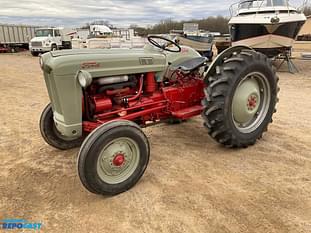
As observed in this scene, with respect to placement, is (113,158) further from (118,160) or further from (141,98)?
(141,98)

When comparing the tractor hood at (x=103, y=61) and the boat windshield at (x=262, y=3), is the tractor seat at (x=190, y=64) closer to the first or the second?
the tractor hood at (x=103, y=61)

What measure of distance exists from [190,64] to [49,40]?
18857 millimetres

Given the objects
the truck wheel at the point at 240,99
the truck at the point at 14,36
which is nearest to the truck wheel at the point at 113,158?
the truck wheel at the point at 240,99

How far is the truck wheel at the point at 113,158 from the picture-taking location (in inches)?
95.9

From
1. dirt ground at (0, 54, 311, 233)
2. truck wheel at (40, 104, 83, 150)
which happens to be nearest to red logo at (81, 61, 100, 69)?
truck wheel at (40, 104, 83, 150)

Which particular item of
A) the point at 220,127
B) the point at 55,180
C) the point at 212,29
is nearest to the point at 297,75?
the point at 220,127

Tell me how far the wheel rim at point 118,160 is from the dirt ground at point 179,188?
0.61 ft

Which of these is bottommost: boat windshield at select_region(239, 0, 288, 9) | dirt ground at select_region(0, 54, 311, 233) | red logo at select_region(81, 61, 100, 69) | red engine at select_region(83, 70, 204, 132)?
dirt ground at select_region(0, 54, 311, 233)

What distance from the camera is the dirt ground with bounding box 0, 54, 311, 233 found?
2297 mm

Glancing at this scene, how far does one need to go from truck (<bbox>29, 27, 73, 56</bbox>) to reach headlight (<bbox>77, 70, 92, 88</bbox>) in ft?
62.5

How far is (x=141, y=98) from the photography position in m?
3.31

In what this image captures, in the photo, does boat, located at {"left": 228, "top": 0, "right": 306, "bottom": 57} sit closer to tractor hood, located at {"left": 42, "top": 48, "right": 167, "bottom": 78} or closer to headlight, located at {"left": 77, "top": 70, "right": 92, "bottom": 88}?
tractor hood, located at {"left": 42, "top": 48, "right": 167, "bottom": 78}

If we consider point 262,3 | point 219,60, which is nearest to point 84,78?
point 219,60

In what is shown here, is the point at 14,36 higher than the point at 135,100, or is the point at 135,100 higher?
the point at 14,36
